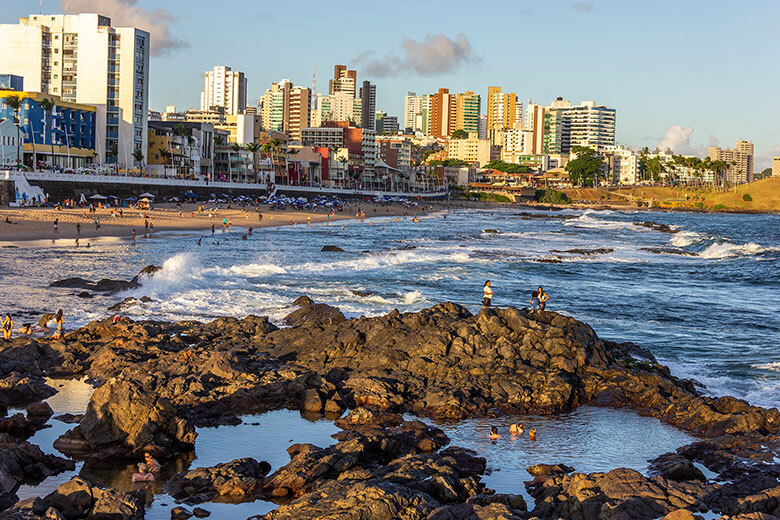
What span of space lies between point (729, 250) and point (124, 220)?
52963 mm

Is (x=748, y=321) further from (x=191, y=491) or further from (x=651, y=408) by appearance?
(x=191, y=491)

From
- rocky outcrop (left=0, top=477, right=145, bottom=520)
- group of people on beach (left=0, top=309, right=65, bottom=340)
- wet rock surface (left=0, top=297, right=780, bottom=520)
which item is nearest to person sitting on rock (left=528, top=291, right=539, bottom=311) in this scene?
wet rock surface (left=0, top=297, right=780, bottom=520)

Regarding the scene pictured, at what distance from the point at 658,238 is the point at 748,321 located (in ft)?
192

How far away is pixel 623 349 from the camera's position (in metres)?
24.6

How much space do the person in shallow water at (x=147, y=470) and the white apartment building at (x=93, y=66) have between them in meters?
99.9

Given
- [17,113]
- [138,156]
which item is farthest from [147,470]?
[138,156]

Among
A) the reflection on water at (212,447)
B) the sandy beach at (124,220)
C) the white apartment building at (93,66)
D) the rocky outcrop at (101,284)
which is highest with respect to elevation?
the white apartment building at (93,66)

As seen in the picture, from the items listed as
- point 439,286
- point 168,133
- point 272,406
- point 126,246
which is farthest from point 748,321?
point 168,133

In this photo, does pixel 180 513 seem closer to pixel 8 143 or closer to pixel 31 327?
pixel 31 327

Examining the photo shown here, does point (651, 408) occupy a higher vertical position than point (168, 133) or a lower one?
lower

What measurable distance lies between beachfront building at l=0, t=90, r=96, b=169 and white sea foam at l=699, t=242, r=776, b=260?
66846mm

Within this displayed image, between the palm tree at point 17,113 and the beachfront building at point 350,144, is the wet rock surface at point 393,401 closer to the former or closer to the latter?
the palm tree at point 17,113

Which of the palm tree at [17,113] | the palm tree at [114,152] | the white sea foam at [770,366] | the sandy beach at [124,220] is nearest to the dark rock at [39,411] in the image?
the white sea foam at [770,366]

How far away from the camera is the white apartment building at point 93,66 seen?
108750 mm
